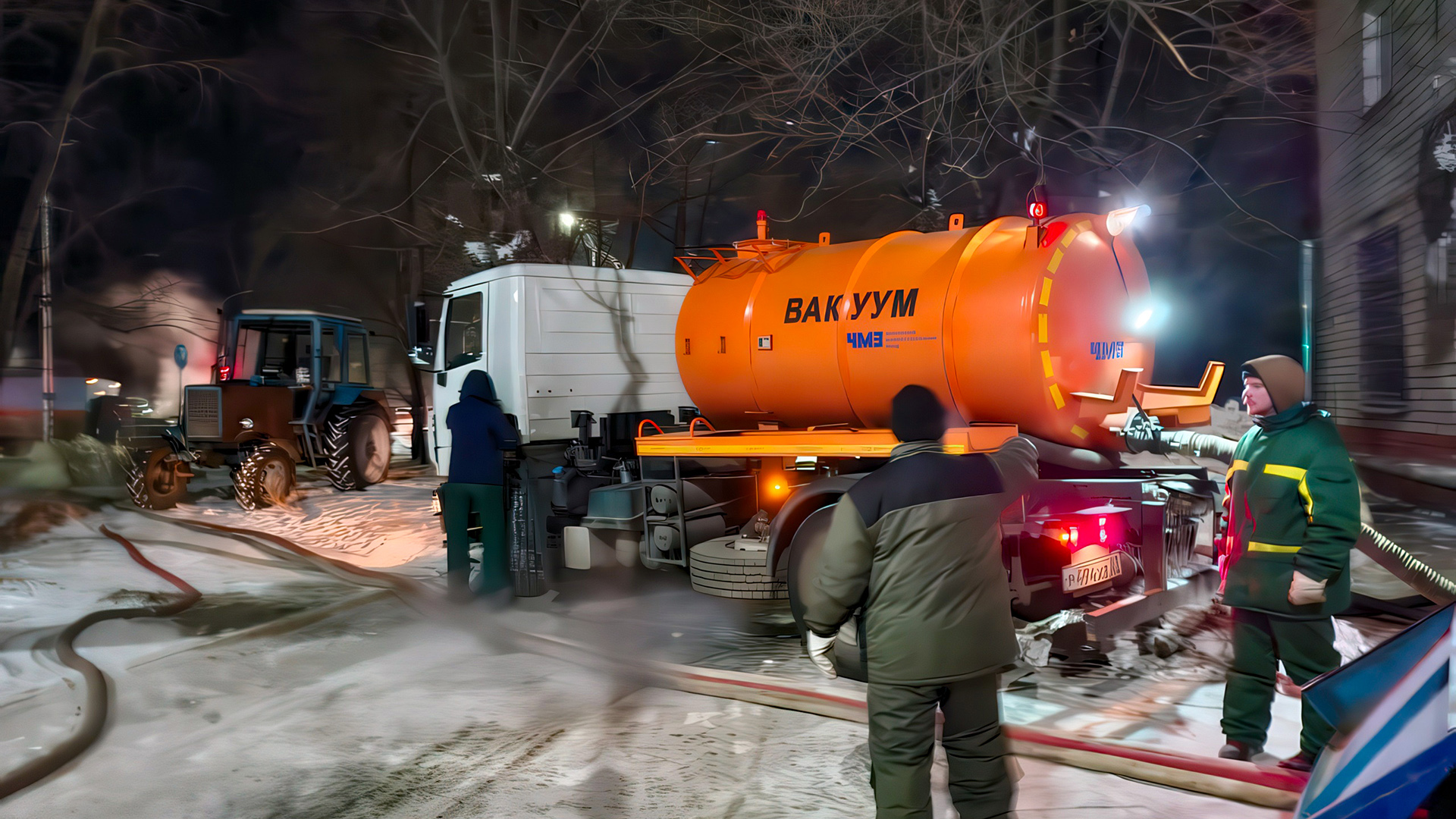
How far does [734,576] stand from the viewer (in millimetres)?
6293

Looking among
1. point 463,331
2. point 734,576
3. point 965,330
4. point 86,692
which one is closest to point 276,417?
point 463,331

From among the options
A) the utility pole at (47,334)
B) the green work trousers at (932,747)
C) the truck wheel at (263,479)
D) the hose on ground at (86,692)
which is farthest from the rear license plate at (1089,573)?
the utility pole at (47,334)

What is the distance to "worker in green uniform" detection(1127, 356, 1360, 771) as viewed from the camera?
366cm

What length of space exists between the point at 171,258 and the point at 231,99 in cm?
676

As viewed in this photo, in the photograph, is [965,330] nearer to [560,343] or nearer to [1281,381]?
[1281,381]

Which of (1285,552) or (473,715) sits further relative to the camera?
(473,715)

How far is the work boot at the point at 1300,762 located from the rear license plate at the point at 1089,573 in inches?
53.1

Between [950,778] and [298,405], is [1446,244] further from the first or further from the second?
[298,405]

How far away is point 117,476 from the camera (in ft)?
60.4

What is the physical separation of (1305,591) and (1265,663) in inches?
16.5

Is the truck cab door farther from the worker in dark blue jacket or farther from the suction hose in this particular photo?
the suction hose

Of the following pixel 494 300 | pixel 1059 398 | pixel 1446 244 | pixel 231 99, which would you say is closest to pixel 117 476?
pixel 231 99

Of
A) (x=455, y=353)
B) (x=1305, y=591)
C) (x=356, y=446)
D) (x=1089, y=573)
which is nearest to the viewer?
(x=1305, y=591)

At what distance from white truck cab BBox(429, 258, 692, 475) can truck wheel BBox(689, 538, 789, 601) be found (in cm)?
225
